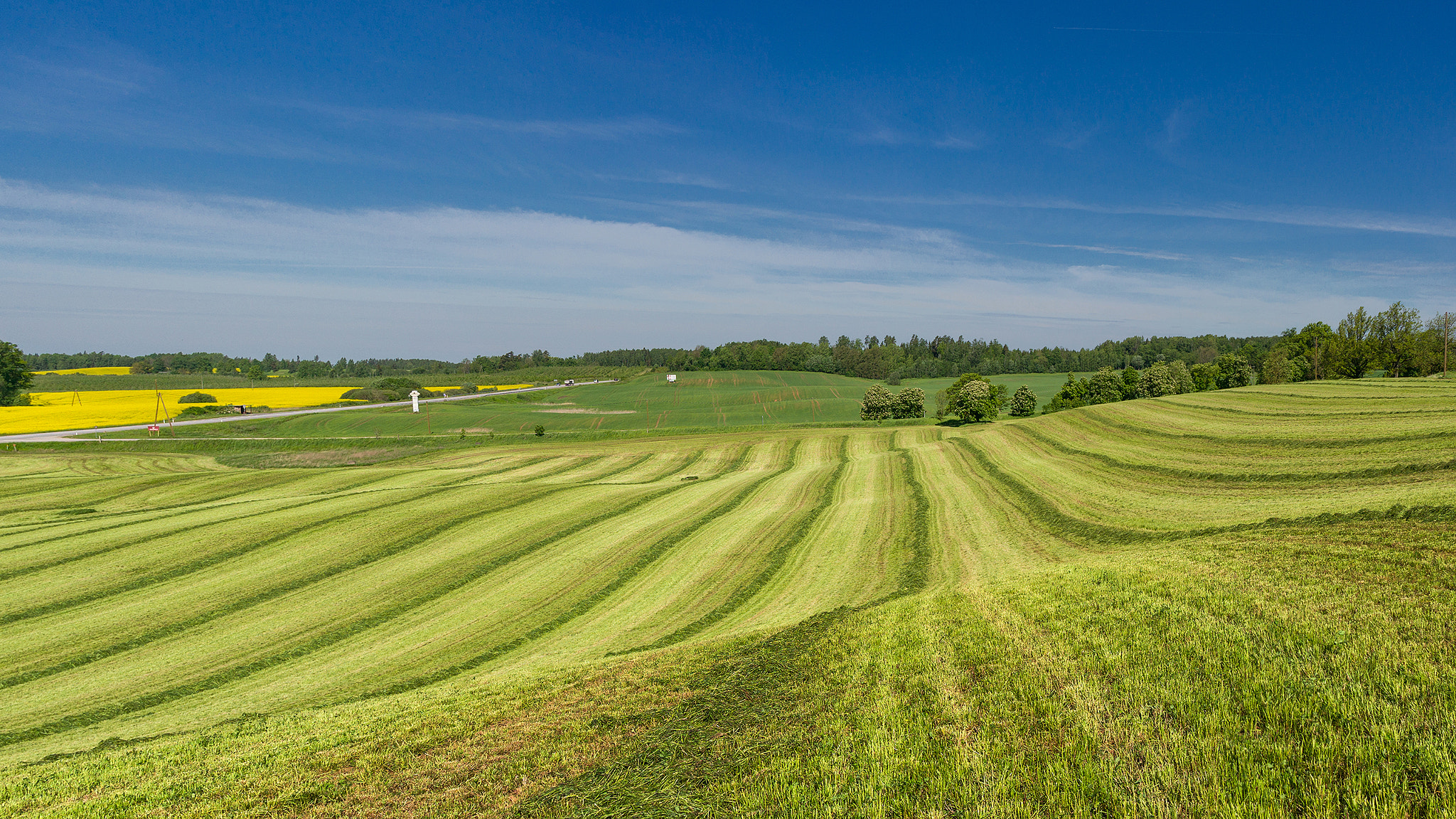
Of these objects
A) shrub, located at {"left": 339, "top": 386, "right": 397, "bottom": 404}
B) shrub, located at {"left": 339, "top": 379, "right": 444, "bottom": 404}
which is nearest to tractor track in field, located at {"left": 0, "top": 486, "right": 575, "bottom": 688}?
shrub, located at {"left": 339, "top": 379, "right": 444, "bottom": 404}

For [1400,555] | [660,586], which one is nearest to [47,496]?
[660,586]

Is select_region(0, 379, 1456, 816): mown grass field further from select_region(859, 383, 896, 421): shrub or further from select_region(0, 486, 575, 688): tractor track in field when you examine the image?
select_region(859, 383, 896, 421): shrub

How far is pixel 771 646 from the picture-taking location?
12375 mm

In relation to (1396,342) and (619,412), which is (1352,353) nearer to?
(1396,342)

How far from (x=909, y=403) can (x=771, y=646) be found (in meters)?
93.8

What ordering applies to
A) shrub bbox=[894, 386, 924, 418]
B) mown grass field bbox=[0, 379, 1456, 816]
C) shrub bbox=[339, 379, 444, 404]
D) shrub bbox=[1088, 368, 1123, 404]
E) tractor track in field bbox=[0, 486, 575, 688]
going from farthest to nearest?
1. shrub bbox=[339, 379, 444, 404]
2. shrub bbox=[1088, 368, 1123, 404]
3. shrub bbox=[894, 386, 924, 418]
4. tractor track in field bbox=[0, 486, 575, 688]
5. mown grass field bbox=[0, 379, 1456, 816]

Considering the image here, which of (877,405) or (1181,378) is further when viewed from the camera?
(1181,378)

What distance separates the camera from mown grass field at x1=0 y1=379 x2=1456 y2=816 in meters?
6.34

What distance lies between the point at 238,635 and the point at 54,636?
18.8 ft

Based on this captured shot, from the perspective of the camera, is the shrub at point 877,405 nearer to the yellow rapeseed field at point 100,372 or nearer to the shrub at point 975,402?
the shrub at point 975,402

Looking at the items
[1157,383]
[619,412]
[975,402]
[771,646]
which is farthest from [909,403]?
[771,646]

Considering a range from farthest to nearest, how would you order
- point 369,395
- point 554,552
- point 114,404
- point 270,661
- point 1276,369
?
point 369,395 → point 114,404 → point 1276,369 → point 554,552 → point 270,661

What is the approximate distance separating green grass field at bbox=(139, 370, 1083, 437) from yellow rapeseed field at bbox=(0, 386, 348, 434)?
49.7 ft

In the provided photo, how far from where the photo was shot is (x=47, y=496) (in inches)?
1548
